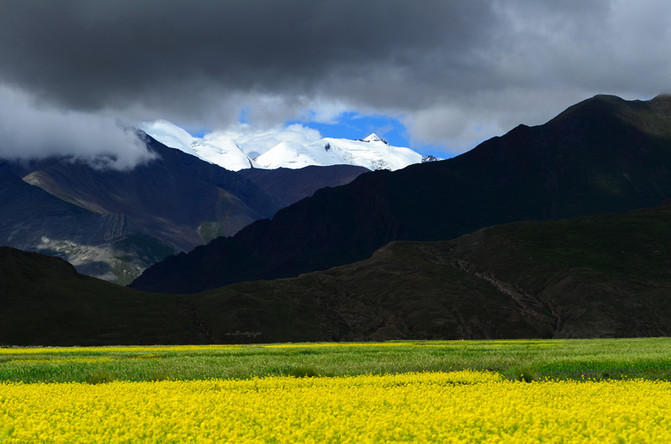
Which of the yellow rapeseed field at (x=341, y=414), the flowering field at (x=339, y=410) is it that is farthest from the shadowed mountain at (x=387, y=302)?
the yellow rapeseed field at (x=341, y=414)

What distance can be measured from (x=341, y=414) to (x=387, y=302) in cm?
14284

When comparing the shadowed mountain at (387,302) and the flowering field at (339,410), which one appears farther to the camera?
the shadowed mountain at (387,302)

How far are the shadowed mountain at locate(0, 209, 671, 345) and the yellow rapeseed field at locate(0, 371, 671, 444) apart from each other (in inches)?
4477

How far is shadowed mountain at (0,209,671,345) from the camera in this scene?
13950 cm

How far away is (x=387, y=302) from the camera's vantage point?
161 m

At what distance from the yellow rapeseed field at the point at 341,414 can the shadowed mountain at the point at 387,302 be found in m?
114

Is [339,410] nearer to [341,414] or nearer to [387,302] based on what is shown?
[341,414]

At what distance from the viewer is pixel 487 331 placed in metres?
143

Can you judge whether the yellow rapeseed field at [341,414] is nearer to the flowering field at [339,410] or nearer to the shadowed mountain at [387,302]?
the flowering field at [339,410]

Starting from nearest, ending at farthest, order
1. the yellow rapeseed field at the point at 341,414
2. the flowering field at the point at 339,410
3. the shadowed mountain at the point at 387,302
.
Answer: the yellow rapeseed field at the point at 341,414, the flowering field at the point at 339,410, the shadowed mountain at the point at 387,302

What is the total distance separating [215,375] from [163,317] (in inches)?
4581

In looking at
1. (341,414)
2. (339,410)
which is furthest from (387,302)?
(341,414)

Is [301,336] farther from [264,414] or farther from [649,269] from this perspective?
[264,414]

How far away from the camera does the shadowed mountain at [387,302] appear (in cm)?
13950
